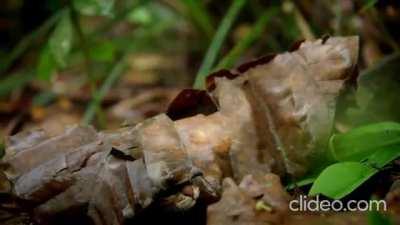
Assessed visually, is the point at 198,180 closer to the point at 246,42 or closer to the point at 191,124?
the point at 191,124

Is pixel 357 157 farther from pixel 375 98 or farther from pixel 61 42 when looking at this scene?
pixel 61 42

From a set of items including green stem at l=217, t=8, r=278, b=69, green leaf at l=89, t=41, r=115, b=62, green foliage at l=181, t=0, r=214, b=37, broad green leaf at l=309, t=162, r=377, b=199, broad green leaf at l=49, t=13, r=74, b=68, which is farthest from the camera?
green leaf at l=89, t=41, r=115, b=62

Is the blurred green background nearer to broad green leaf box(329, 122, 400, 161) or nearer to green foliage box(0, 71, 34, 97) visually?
green foliage box(0, 71, 34, 97)

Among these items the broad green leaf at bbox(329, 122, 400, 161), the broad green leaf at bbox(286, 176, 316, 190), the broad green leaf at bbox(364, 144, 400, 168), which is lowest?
the broad green leaf at bbox(364, 144, 400, 168)

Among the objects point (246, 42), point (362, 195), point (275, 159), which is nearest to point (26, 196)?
point (275, 159)

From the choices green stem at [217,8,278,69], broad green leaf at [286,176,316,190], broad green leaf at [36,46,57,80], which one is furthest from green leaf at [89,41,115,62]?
broad green leaf at [286,176,316,190]

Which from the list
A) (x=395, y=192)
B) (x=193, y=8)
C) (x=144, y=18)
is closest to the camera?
(x=395, y=192)
